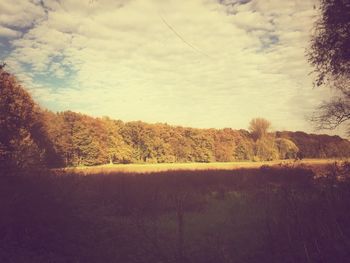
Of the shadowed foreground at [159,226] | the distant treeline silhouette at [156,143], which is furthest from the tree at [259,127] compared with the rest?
the shadowed foreground at [159,226]

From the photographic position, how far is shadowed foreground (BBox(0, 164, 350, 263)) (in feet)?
21.0

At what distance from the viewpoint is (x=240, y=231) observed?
32.3ft

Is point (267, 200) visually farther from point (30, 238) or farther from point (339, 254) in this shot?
point (30, 238)

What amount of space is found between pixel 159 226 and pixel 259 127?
221 ft

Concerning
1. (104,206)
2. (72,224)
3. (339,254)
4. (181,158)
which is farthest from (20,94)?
(181,158)

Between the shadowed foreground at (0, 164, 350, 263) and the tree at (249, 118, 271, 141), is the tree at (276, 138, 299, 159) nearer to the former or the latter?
the tree at (249, 118, 271, 141)

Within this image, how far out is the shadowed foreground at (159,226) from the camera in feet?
21.0

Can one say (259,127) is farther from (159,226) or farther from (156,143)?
(159,226)

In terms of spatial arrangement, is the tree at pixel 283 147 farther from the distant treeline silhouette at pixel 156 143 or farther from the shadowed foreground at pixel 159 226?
the shadowed foreground at pixel 159 226

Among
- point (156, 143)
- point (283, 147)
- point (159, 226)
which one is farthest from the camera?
point (156, 143)

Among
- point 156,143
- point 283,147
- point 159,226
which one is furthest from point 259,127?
point 159,226

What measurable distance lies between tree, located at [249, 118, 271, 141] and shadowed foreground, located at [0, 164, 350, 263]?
60.2 meters

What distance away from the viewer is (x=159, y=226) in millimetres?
10898

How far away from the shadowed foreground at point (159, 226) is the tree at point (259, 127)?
60235mm
